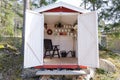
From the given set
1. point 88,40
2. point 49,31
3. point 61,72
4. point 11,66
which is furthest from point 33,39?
point 49,31

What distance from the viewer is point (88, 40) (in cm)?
823

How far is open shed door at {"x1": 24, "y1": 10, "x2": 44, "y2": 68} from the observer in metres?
7.80

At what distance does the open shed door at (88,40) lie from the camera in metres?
7.91

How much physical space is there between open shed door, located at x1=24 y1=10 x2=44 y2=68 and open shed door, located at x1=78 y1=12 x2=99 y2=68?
145 cm

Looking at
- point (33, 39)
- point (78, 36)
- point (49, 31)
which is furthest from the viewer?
point (49, 31)

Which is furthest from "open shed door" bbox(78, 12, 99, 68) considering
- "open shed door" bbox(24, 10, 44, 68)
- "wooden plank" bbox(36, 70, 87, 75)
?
"open shed door" bbox(24, 10, 44, 68)

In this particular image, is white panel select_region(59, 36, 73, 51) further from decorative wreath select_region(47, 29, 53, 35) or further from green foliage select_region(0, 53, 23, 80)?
green foliage select_region(0, 53, 23, 80)

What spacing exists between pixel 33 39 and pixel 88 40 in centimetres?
192

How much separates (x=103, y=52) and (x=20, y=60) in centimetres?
528

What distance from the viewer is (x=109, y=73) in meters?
10.1

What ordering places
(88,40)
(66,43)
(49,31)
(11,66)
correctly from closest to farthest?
1. (88,40)
2. (11,66)
3. (49,31)
4. (66,43)

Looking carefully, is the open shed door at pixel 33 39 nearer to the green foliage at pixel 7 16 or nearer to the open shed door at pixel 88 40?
the open shed door at pixel 88 40

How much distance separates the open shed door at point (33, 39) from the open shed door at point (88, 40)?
1.45 meters

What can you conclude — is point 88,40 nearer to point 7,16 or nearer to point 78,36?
point 78,36
